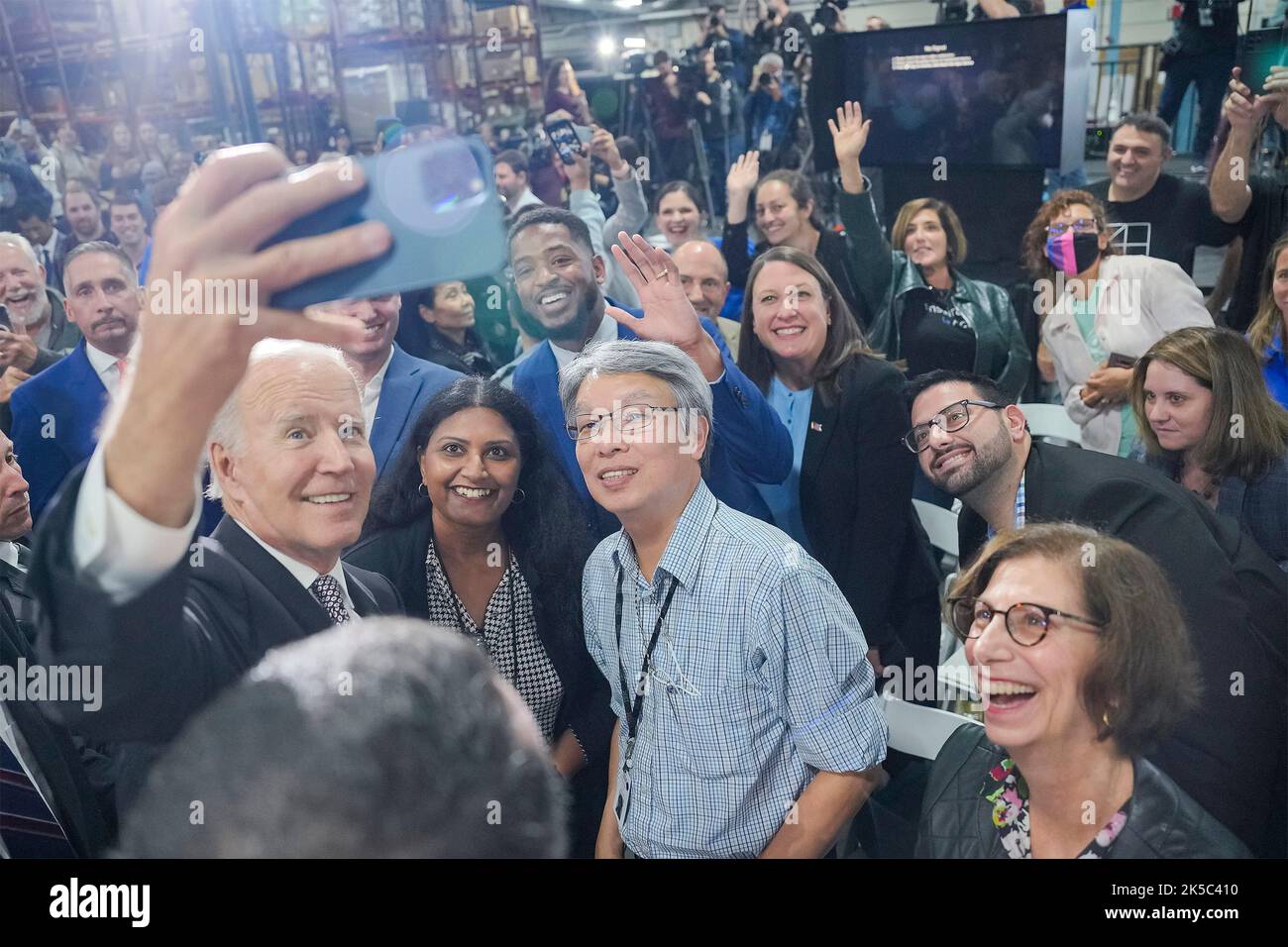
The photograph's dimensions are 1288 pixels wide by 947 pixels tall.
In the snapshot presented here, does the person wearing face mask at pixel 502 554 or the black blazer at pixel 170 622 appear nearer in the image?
the black blazer at pixel 170 622

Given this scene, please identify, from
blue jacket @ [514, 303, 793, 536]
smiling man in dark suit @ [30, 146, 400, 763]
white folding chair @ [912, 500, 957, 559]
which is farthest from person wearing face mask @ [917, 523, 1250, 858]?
smiling man in dark suit @ [30, 146, 400, 763]

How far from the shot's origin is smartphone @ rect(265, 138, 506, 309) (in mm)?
1520

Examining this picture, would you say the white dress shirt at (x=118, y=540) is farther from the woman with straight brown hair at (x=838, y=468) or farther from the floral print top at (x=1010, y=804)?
the floral print top at (x=1010, y=804)

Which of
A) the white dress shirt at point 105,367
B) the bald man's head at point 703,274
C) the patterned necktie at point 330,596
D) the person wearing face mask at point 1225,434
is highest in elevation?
the bald man's head at point 703,274

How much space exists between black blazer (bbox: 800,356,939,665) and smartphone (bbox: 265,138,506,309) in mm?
704

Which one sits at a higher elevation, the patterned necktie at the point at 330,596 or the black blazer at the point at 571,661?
the patterned necktie at the point at 330,596

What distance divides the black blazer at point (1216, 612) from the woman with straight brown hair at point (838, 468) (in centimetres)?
26

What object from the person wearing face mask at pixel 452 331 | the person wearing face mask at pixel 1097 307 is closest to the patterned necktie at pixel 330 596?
the person wearing face mask at pixel 452 331

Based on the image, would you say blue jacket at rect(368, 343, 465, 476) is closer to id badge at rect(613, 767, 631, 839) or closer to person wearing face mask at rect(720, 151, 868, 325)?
person wearing face mask at rect(720, 151, 868, 325)

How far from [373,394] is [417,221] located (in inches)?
15.2

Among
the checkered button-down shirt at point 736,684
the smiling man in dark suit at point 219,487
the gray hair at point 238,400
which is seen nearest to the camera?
the smiling man in dark suit at point 219,487

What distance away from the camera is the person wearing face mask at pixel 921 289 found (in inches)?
79.0

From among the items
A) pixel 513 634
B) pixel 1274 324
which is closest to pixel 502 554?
pixel 513 634
